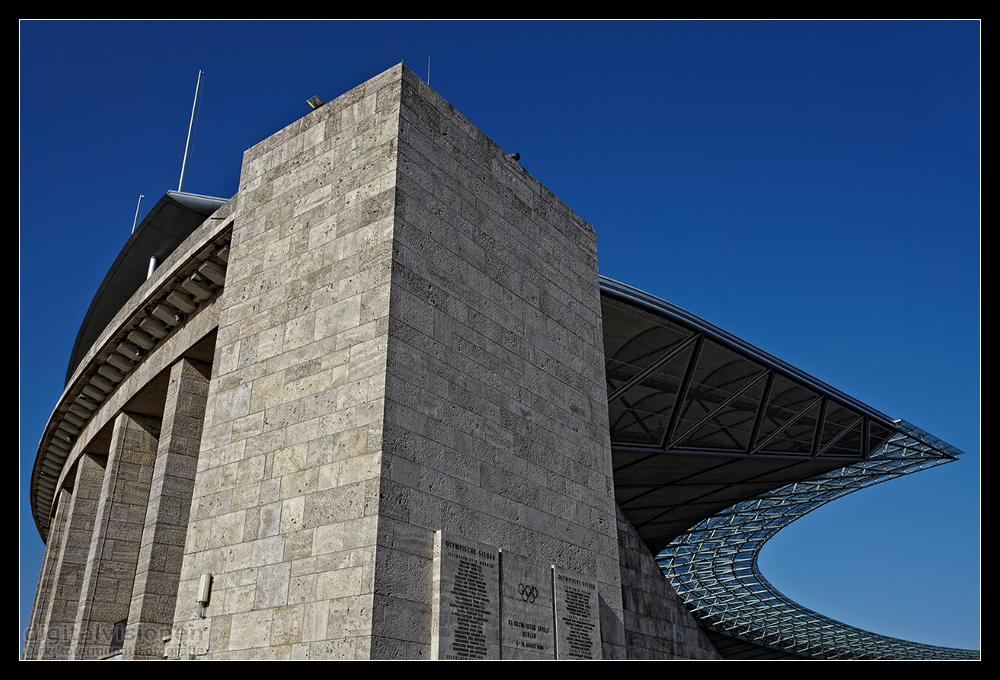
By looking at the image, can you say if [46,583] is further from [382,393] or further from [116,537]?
[382,393]

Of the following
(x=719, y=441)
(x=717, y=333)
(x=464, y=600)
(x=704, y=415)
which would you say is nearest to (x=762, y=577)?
(x=719, y=441)

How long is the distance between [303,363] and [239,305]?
6.86 feet

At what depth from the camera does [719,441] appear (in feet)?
108

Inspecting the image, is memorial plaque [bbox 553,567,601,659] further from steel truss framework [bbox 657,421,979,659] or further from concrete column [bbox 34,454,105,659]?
steel truss framework [bbox 657,421,979,659]

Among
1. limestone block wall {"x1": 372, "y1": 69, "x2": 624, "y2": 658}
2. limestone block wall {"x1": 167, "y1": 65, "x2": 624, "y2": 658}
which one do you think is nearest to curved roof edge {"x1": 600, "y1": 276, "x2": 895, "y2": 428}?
limestone block wall {"x1": 372, "y1": 69, "x2": 624, "y2": 658}

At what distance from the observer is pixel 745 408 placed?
30.8 metres

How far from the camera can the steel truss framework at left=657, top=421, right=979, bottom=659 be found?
3972 centimetres

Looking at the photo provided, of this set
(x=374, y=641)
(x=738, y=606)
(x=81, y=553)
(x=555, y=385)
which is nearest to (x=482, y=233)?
(x=555, y=385)

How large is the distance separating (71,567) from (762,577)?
1975 inches

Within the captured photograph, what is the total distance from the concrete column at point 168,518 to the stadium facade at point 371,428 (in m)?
0.04

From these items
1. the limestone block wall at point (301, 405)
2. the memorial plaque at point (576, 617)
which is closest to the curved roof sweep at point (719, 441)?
the limestone block wall at point (301, 405)

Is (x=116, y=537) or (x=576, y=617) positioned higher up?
(x=116, y=537)

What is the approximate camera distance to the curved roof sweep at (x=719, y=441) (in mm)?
25000

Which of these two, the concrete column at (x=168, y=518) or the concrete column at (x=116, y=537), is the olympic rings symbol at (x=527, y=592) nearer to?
the concrete column at (x=168, y=518)
